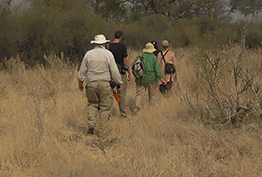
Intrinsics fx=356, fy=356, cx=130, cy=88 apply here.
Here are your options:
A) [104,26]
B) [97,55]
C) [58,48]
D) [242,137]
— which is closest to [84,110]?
[97,55]

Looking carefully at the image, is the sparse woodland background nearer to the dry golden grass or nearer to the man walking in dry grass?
the dry golden grass

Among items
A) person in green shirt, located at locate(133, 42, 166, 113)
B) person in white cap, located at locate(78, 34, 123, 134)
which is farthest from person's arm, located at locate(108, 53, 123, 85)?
person in green shirt, located at locate(133, 42, 166, 113)

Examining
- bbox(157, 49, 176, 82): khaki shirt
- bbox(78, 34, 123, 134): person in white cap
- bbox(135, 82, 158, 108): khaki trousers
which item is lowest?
bbox(135, 82, 158, 108): khaki trousers

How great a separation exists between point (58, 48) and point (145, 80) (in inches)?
311

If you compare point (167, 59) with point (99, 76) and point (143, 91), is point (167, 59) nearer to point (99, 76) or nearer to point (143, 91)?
point (143, 91)

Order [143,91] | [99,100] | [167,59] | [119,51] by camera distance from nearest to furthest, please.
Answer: [99,100] < [119,51] < [143,91] < [167,59]

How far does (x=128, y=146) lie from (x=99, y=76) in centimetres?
130

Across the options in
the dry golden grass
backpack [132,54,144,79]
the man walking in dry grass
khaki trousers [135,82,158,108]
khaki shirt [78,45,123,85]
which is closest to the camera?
the dry golden grass

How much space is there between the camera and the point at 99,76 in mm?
5770

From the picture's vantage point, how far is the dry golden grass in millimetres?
4113

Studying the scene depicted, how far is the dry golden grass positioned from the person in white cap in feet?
1.36

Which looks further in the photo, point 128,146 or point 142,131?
point 142,131

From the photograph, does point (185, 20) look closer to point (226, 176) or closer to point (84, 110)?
point (84, 110)

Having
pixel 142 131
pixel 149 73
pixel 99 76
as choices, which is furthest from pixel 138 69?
pixel 142 131
